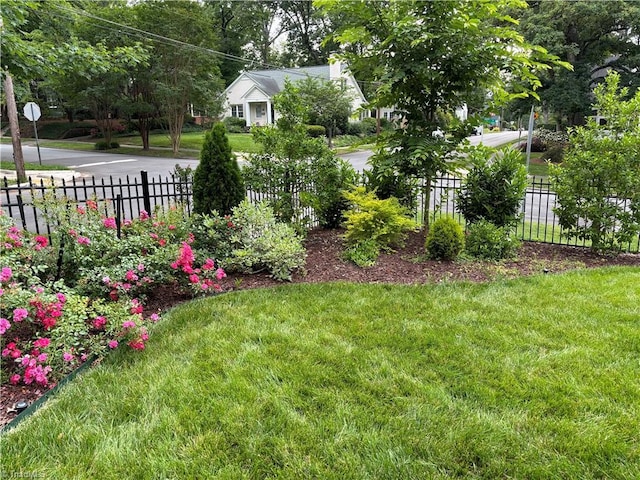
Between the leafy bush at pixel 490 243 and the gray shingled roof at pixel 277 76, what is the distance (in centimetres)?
2784

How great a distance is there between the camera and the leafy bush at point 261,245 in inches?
189

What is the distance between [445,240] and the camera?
5270 millimetres

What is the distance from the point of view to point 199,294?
14.5 ft

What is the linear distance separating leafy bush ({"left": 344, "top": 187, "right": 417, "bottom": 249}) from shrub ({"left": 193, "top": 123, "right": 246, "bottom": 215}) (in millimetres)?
1527

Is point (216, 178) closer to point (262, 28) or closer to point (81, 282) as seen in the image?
point (81, 282)

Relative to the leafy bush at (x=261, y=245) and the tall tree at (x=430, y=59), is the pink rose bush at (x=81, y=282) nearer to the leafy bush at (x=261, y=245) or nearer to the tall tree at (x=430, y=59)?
the leafy bush at (x=261, y=245)

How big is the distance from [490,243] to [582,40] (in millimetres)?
18353

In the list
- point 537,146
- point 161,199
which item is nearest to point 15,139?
point 161,199

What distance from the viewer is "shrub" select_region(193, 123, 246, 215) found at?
5422 mm

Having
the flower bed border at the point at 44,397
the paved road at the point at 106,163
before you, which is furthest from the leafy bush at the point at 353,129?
the flower bed border at the point at 44,397

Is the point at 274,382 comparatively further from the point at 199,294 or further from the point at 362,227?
the point at 362,227

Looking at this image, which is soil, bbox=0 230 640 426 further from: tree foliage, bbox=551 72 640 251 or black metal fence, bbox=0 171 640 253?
→ black metal fence, bbox=0 171 640 253

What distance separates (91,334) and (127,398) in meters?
1.06

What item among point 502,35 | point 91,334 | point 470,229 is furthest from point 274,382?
point 502,35
